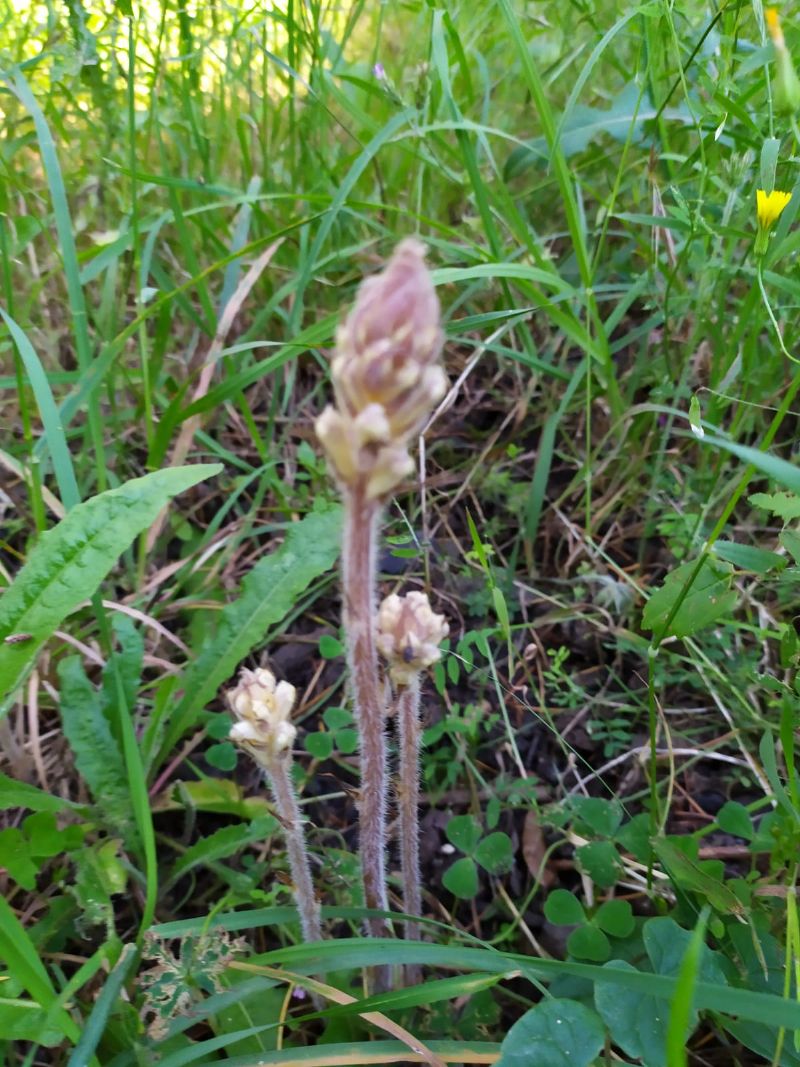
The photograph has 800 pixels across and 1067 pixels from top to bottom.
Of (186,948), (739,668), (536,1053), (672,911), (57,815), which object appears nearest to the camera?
(536,1053)

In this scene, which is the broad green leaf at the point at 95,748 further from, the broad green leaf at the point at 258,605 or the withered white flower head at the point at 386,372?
the withered white flower head at the point at 386,372

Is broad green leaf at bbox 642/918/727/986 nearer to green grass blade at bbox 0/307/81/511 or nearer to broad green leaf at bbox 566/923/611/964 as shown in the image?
broad green leaf at bbox 566/923/611/964

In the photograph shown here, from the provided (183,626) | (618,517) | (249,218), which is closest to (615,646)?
(618,517)

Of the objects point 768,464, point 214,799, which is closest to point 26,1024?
point 214,799

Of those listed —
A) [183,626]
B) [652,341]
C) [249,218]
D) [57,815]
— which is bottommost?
[57,815]

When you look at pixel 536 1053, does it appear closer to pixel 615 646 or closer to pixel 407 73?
pixel 615 646

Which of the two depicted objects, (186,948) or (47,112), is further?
(47,112)
